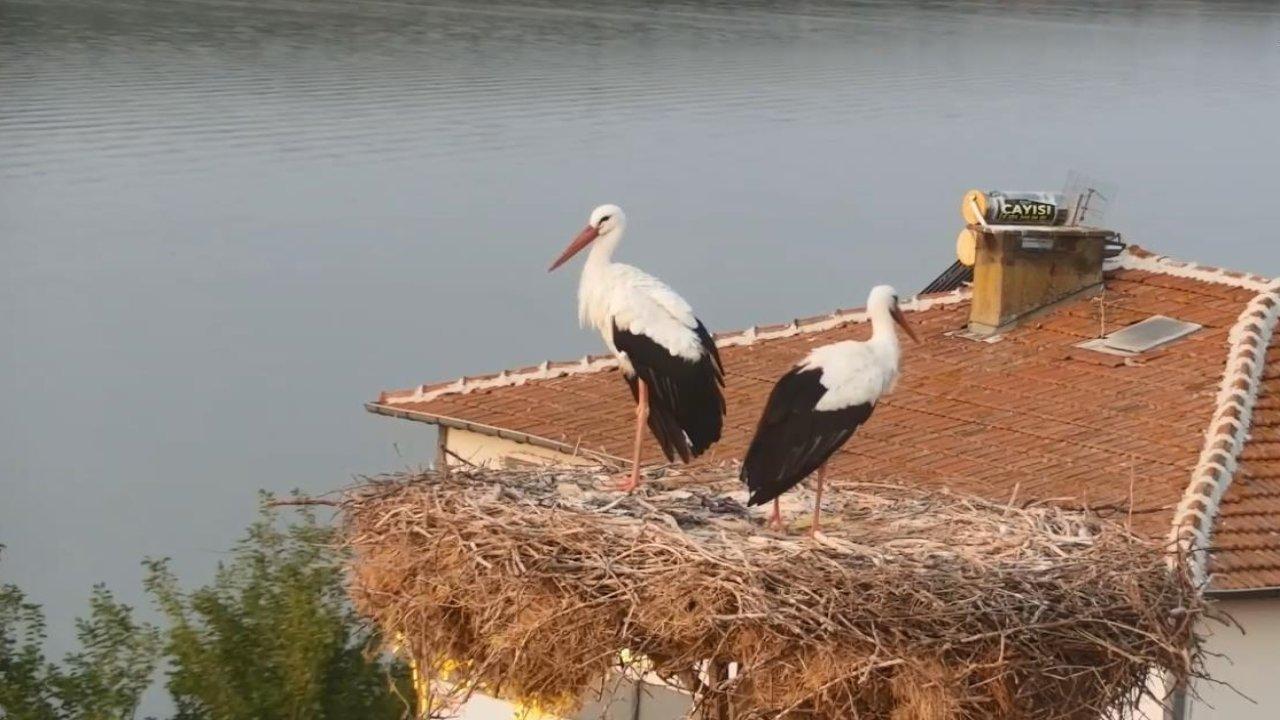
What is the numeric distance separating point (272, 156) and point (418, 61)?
7.38 meters

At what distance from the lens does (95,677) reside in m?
11.7

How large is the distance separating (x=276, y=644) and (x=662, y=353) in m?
3.62

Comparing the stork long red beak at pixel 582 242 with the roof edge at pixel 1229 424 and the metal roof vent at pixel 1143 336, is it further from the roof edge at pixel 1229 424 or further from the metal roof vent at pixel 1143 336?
the metal roof vent at pixel 1143 336

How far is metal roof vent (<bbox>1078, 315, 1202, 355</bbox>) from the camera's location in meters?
13.6

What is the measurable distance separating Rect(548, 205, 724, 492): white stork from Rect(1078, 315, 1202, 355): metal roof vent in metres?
5.35

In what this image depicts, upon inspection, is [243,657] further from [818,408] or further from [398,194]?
[398,194]

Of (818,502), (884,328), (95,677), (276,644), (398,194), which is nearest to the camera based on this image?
(818,502)

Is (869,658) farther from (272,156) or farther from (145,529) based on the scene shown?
(272,156)

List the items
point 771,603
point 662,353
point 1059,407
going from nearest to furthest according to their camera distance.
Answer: point 771,603, point 662,353, point 1059,407

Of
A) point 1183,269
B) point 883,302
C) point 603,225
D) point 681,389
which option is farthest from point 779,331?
point 883,302

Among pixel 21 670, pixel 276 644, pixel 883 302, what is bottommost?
pixel 21 670

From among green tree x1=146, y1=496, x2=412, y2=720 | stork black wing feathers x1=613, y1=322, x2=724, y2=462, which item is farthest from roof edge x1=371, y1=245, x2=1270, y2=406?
stork black wing feathers x1=613, y1=322, x2=724, y2=462

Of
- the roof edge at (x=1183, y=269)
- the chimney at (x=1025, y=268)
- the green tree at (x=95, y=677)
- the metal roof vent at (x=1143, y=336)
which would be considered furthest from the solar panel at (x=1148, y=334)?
the green tree at (x=95, y=677)

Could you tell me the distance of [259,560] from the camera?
12016 millimetres
